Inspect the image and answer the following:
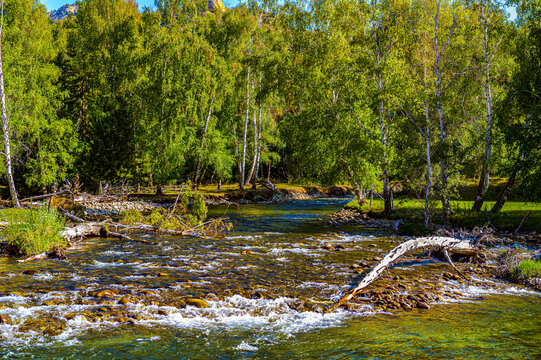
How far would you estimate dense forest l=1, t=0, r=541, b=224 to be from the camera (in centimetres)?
2197

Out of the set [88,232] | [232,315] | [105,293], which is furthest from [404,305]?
[88,232]

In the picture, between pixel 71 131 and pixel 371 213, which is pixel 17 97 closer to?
pixel 71 131

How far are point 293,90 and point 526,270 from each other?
22484 millimetres

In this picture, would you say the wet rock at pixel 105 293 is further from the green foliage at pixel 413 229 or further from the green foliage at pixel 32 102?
the green foliage at pixel 32 102

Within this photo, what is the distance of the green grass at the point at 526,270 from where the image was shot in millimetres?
11609

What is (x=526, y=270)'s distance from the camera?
38.3 feet

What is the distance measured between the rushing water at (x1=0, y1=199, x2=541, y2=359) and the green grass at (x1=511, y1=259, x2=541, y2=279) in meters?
0.81

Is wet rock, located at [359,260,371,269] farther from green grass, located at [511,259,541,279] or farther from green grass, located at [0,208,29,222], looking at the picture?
green grass, located at [0,208,29,222]

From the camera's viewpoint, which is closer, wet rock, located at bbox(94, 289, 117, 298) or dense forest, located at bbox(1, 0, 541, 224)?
wet rock, located at bbox(94, 289, 117, 298)

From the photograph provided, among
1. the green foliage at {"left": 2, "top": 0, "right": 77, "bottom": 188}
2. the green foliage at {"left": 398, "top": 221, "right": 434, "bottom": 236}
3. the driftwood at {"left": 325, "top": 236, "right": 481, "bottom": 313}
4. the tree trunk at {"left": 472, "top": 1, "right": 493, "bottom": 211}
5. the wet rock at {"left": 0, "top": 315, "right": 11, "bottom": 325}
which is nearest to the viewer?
the wet rock at {"left": 0, "top": 315, "right": 11, "bottom": 325}

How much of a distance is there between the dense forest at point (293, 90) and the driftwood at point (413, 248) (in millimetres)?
6086

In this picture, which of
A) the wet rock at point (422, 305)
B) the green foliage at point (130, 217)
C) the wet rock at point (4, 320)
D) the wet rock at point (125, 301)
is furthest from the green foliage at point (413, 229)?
the wet rock at point (4, 320)

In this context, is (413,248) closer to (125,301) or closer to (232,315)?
(232,315)

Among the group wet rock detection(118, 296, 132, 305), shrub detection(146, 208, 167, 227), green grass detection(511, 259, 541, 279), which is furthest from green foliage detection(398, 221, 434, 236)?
wet rock detection(118, 296, 132, 305)
